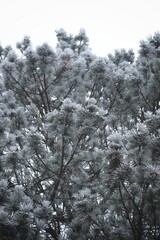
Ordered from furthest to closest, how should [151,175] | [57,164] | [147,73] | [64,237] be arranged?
[147,73] < [57,164] < [64,237] < [151,175]

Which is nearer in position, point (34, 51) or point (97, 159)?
point (97, 159)

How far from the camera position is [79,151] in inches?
166

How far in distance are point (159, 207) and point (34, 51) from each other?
3547mm

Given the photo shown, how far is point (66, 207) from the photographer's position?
15.6 feet

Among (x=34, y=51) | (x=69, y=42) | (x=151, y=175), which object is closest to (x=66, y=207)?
(x=151, y=175)

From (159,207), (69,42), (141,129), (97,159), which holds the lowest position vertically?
(159,207)

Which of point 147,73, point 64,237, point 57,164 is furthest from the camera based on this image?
point 147,73

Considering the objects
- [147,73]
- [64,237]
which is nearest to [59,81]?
[147,73]

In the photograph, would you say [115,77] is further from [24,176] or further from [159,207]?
[159,207]

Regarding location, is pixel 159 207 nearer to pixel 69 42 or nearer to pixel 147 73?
pixel 147 73

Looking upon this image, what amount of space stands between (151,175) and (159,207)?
83cm

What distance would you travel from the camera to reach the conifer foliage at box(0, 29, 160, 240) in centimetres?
304

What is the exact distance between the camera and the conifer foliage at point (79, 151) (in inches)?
120

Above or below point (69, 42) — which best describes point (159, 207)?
below
